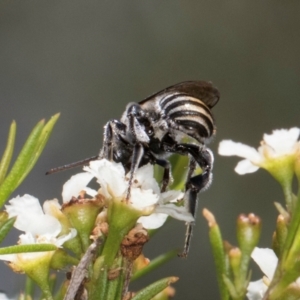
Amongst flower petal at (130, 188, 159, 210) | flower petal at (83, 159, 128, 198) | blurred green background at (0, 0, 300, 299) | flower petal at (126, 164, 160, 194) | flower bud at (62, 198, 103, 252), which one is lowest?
flower bud at (62, 198, 103, 252)

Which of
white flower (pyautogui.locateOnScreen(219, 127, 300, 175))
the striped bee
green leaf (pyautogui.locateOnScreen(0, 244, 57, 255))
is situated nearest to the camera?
green leaf (pyautogui.locateOnScreen(0, 244, 57, 255))

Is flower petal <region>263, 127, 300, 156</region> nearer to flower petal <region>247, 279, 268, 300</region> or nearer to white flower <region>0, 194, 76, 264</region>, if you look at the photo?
flower petal <region>247, 279, 268, 300</region>

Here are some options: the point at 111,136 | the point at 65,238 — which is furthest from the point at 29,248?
the point at 111,136

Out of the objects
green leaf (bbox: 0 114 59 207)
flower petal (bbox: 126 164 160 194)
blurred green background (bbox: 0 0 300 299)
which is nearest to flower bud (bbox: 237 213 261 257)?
flower petal (bbox: 126 164 160 194)

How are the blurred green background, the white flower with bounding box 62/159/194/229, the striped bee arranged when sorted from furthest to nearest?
the blurred green background → the striped bee → the white flower with bounding box 62/159/194/229

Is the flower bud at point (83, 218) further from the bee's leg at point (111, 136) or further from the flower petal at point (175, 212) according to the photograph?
the bee's leg at point (111, 136)

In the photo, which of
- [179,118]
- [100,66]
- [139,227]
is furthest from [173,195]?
[100,66]

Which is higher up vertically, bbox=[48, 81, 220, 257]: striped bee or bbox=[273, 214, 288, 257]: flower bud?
bbox=[48, 81, 220, 257]: striped bee

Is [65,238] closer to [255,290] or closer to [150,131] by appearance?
[255,290]
